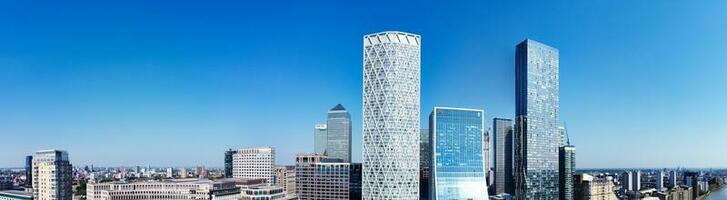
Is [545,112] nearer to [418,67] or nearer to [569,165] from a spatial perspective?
[569,165]

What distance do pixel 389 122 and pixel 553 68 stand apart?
15.3 m

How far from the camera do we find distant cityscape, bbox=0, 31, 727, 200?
24938mm

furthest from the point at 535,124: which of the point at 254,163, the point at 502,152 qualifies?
the point at 254,163

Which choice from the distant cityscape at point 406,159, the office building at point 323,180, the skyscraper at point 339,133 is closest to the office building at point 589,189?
the distant cityscape at point 406,159

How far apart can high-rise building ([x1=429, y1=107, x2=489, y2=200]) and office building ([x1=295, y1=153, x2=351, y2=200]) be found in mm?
6757

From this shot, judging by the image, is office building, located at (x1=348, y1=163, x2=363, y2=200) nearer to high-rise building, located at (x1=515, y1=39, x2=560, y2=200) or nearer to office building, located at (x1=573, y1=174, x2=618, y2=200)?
high-rise building, located at (x1=515, y1=39, x2=560, y2=200)

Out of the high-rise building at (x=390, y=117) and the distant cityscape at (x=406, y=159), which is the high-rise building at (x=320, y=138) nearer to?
the distant cityscape at (x=406, y=159)

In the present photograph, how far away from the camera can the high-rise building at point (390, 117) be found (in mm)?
24750

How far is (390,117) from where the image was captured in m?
24.8

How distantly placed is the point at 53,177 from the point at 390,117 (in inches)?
689

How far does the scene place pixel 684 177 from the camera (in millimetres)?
58406

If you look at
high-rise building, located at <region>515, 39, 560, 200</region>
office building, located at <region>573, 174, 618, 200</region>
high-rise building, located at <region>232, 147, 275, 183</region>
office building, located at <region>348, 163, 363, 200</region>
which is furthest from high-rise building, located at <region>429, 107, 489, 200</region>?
high-rise building, located at <region>232, 147, 275, 183</region>

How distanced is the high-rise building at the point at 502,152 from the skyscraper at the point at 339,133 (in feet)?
36.8

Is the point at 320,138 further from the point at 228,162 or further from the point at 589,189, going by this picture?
the point at 589,189
